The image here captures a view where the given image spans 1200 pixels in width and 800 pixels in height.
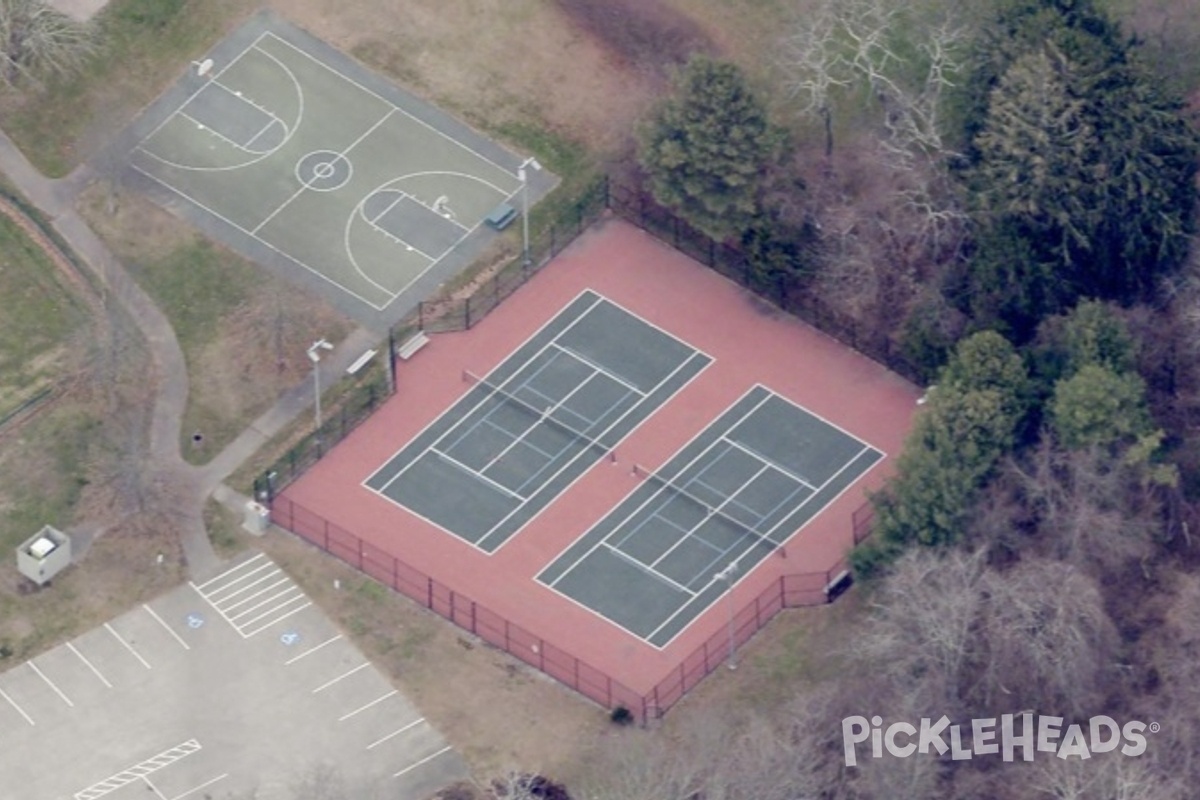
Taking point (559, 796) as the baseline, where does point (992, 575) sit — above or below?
above

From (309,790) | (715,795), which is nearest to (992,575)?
(715,795)

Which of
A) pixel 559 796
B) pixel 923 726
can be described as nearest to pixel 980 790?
pixel 923 726

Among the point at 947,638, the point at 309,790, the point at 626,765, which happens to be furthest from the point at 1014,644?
the point at 309,790

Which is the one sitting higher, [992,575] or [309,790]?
[992,575]

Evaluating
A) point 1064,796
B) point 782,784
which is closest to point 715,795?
point 782,784

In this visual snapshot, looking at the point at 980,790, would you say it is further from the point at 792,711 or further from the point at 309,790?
the point at 309,790

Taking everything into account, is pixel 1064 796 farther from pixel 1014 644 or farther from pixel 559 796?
pixel 559 796

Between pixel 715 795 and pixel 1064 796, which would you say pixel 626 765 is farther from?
pixel 1064 796
